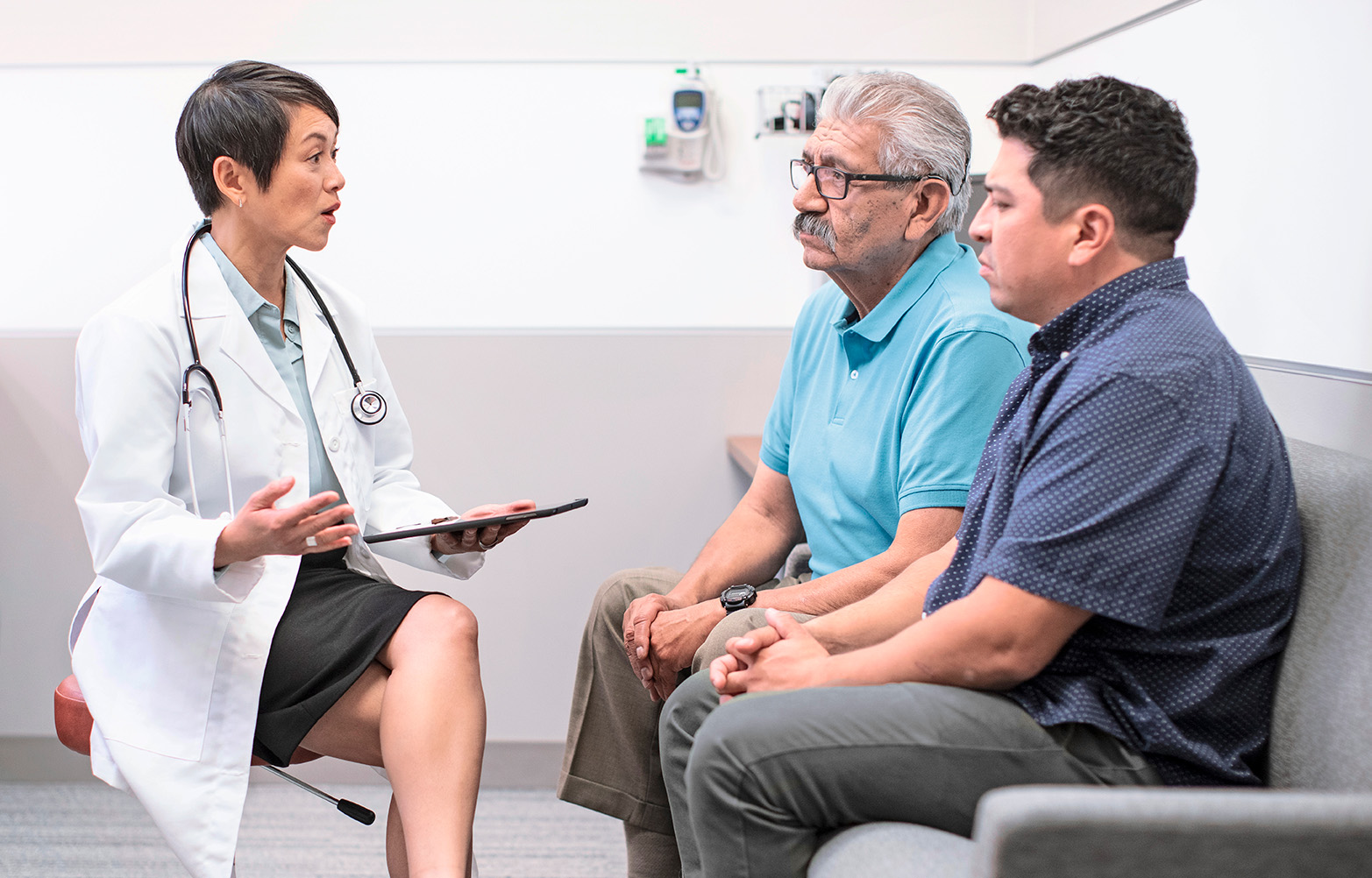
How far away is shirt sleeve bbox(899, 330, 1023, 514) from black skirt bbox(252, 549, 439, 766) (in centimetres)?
76

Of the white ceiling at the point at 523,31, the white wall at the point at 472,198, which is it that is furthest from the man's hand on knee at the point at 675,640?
the white ceiling at the point at 523,31

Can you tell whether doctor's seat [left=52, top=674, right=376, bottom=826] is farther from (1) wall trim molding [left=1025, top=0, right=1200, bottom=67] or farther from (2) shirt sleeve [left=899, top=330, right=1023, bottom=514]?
(1) wall trim molding [left=1025, top=0, right=1200, bottom=67]

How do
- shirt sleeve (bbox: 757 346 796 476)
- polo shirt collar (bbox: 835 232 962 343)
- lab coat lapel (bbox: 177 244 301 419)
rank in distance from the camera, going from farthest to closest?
shirt sleeve (bbox: 757 346 796 476), polo shirt collar (bbox: 835 232 962 343), lab coat lapel (bbox: 177 244 301 419)

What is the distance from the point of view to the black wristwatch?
1594mm

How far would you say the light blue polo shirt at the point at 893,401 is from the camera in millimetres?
1468

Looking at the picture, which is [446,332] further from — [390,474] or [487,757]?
[487,757]

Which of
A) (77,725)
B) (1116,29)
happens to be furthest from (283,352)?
(1116,29)

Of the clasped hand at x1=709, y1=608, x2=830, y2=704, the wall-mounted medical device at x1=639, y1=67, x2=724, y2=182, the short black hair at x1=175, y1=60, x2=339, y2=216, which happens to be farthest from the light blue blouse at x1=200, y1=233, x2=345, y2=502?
the wall-mounted medical device at x1=639, y1=67, x2=724, y2=182

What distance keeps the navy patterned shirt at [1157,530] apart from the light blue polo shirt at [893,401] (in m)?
0.31

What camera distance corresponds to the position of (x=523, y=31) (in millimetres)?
2541

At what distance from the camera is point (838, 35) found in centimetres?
254

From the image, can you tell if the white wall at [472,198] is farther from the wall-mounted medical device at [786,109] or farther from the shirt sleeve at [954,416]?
the shirt sleeve at [954,416]

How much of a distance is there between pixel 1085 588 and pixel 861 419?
636 millimetres

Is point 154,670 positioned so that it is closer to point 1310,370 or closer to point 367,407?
point 367,407
